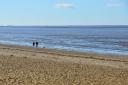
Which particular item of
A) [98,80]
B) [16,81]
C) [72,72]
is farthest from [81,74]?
[16,81]

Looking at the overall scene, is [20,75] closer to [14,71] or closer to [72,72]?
[14,71]

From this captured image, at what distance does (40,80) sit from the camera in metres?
15.0

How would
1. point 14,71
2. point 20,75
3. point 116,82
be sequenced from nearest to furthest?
point 116,82, point 20,75, point 14,71

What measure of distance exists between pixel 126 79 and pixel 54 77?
3726 millimetres

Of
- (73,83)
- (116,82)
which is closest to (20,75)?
(73,83)

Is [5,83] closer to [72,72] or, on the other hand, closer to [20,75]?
[20,75]

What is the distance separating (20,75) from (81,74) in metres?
3.41

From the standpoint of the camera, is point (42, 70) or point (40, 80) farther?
point (42, 70)

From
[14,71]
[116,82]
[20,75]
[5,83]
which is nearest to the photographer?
[5,83]

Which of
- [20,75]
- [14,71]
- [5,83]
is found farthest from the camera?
[14,71]

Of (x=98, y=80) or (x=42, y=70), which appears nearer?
(x=98, y=80)

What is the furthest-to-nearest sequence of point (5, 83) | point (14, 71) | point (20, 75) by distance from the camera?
point (14, 71), point (20, 75), point (5, 83)

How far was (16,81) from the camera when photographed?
573 inches

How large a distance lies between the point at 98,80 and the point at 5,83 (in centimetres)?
460
